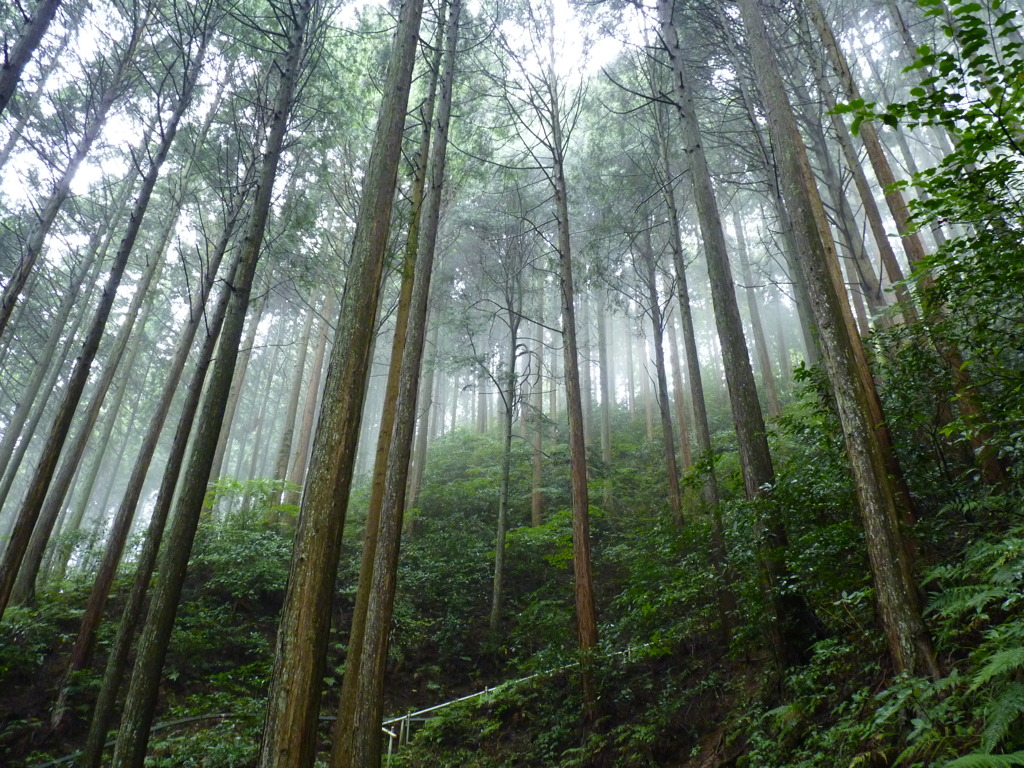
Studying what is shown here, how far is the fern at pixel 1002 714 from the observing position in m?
2.38

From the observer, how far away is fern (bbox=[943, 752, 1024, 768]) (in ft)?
6.93

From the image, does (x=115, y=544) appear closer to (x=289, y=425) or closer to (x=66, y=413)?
(x=66, y=413)

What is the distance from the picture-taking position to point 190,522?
5273 mm

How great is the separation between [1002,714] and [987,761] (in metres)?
0.44

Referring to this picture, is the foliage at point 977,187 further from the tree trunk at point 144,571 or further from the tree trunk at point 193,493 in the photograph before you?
the tree trunk at point 144,571

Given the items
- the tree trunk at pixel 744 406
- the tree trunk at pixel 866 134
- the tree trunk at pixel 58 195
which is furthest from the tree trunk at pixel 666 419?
the tree trunk at pixel 58 195

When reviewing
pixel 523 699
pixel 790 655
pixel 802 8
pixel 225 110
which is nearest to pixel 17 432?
pixel 225 110

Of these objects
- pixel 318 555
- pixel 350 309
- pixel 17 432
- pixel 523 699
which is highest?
pixel 17 432

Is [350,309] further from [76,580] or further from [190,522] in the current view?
[76,580]

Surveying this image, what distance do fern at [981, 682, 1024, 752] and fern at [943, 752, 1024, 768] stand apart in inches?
5.0

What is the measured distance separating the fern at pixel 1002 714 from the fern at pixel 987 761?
0.13 metres

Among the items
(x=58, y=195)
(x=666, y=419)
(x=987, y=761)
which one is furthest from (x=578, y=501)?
(x=58, y=195)

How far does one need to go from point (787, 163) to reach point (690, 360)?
5078 mm

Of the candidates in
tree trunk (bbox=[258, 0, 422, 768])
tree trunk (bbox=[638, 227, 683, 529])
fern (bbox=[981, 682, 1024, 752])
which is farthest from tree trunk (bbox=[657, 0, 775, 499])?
tree trunk (bbox=[258, 0, 422, 768])
